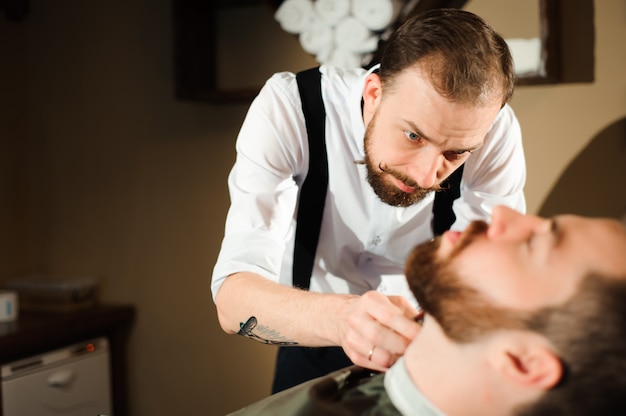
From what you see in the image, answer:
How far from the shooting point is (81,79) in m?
3.49

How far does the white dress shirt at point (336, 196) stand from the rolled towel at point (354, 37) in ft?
2.27

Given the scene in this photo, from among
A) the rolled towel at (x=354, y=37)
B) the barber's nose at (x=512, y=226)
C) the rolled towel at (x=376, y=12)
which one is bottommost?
the barber's nose at (x=512, y=226)

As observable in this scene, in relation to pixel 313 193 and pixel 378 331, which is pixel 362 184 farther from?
pixel 378 331

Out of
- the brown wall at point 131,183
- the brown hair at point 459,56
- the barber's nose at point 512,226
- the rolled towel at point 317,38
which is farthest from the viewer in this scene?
the brown wall at point 131,183

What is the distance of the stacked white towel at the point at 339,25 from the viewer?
2.66 m

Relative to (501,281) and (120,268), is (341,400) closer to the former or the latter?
(501,281)

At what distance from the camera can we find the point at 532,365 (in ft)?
3.34

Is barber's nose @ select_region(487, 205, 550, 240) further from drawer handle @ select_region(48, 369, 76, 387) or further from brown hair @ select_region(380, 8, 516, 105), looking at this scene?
drawer handle @ select_region(48, 369, 76, 387)

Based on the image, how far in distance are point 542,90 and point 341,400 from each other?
1644mm

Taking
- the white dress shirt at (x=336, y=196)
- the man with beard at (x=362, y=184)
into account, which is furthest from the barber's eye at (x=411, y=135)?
the white dress shirt at (x=336, y=196)

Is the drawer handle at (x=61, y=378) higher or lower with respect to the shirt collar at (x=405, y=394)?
lower

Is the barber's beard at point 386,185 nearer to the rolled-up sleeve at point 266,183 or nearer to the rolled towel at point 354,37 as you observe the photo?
the rolled-up sleeve at point 266,183

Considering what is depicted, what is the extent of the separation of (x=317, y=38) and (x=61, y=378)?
1809mm

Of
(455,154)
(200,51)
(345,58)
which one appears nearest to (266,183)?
(455,154)
